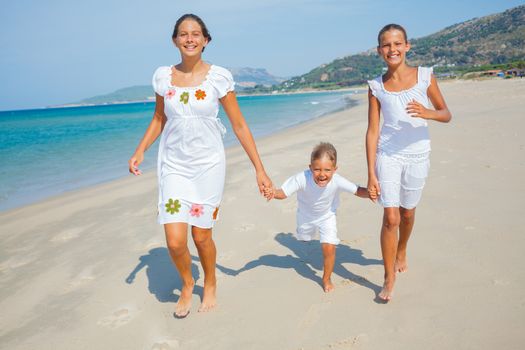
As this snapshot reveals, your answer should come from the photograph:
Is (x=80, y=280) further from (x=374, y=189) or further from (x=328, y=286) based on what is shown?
(x=374, y=189)

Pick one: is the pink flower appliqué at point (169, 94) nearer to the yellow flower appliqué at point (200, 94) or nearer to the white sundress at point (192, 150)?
the white sundress at point (192, 150)

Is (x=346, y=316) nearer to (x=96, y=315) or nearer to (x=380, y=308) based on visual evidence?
(x=380, y=308)

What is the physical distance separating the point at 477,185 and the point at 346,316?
3.64 metres

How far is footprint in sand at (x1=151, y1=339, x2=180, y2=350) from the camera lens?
272 cm

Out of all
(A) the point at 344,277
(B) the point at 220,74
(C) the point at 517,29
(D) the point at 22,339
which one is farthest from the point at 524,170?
(C) the point at 517,29

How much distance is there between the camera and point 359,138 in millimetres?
11234

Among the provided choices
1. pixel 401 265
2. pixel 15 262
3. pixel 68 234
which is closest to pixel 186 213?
pixel 401 265

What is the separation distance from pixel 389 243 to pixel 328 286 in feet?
2.08

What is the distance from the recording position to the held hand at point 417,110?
2.79 metres

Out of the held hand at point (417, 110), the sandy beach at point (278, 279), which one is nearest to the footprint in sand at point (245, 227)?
the sandy beach at point (278, 279)

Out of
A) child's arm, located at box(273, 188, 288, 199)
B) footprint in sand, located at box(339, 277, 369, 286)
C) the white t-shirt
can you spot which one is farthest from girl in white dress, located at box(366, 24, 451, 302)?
child's arm, located at box(273, 188, 288, 199)

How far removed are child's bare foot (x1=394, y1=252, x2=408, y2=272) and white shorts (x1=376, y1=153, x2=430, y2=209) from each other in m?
0.61

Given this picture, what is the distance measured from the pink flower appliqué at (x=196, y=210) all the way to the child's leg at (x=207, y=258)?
0.43 ft

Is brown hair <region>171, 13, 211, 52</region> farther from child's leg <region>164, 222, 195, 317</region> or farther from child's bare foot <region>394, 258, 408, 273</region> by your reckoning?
child's bare foot <region>394, 258, 408, 273</region>
